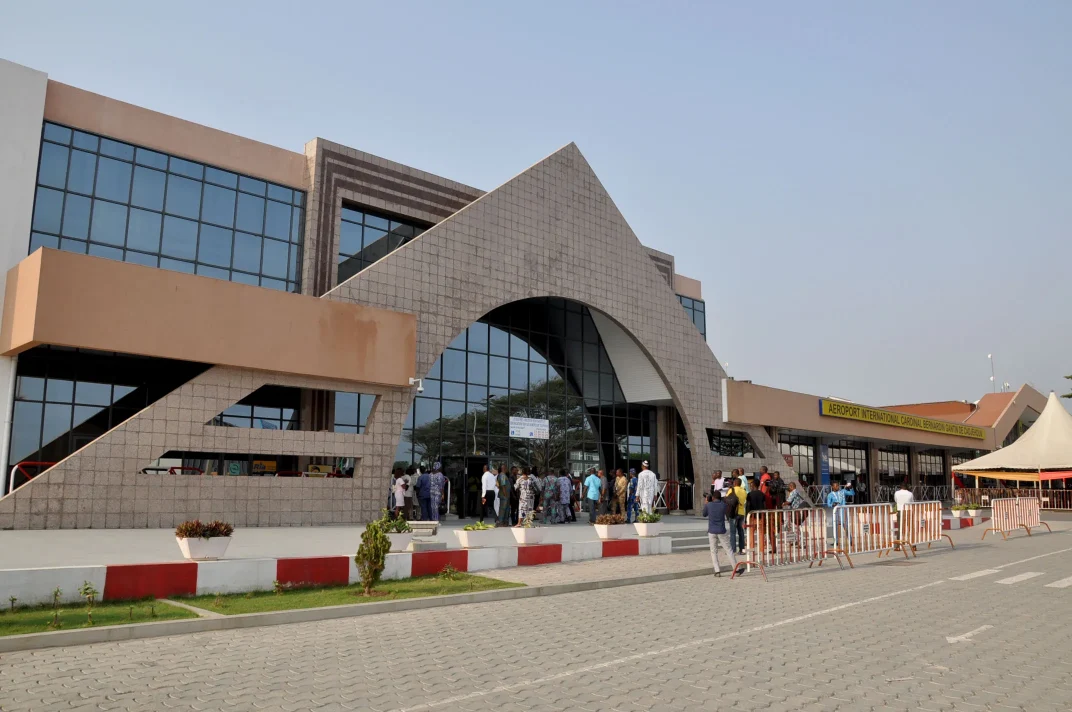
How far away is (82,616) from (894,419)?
43.1 m

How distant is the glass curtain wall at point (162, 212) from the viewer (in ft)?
70.6

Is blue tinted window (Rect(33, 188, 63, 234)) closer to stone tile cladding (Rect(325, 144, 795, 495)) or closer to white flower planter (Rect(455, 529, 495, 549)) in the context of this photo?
stone tile cladding (Rect(325, 144, 795, 495))

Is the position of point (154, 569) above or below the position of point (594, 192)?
below

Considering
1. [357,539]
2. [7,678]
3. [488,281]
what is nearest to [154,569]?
[7,678]

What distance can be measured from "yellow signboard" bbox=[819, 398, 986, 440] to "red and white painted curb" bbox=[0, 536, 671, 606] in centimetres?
2864

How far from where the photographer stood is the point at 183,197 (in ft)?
77.5

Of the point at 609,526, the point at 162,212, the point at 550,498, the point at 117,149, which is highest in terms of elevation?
the point at 117,149

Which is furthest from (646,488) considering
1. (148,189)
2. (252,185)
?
(148,189)

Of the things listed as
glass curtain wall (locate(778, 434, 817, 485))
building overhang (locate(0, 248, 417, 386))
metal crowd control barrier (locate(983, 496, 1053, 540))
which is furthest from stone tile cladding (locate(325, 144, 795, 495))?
metal crowd control barrier (locate(983, 496, 1053, 540))

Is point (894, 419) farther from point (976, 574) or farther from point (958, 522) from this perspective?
point (976, 574)

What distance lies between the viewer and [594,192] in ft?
103

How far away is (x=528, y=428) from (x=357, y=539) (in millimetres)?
12715

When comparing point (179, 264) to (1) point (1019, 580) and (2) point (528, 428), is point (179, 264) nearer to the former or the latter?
(2) point (528, 428)

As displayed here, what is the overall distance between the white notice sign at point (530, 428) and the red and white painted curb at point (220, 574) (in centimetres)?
1387
